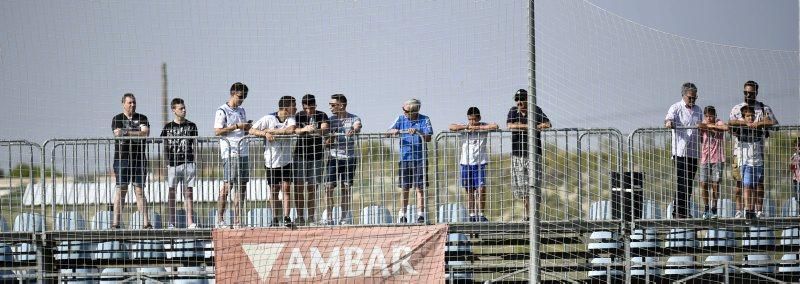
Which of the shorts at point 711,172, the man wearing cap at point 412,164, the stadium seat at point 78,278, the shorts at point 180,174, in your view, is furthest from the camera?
the stadium seat at point 78,278

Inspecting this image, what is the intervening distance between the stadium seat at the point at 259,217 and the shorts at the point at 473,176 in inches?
81.5

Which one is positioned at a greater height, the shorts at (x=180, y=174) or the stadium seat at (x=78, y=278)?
the shorts at (x=180, y=174)

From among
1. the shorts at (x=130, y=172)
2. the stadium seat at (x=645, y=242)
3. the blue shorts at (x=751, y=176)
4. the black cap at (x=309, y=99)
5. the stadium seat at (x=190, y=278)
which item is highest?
the black cap at (x=309, y=99)

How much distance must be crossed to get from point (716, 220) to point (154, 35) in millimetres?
6225

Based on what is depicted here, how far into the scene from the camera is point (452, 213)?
1159 centimetres

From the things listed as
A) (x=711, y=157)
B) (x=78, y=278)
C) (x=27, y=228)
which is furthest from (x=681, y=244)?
(x=27, y=228)

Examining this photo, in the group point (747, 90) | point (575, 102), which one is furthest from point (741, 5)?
point (575, 102)

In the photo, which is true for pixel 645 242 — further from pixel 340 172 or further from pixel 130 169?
pixel 130 169

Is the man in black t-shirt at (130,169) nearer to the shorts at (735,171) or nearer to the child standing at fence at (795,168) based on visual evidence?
the shorts at (735,171)

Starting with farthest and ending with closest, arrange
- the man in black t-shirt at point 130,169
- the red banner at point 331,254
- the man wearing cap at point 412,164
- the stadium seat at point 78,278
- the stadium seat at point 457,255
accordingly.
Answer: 1. the stadium seat at point 78,278
2. the stadium seat at point 457,255
3. the man in black t-shirt at point 130,169
4. the man wearing cap at point 412,164
5. the red banner at point 331,254

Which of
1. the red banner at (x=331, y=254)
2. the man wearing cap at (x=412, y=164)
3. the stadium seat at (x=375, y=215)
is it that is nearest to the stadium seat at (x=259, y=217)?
the red banner at (x=331, y=254)

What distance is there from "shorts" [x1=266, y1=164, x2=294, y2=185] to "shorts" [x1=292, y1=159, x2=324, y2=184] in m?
0.06

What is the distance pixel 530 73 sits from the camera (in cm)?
899

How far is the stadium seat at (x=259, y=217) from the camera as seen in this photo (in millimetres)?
11419
